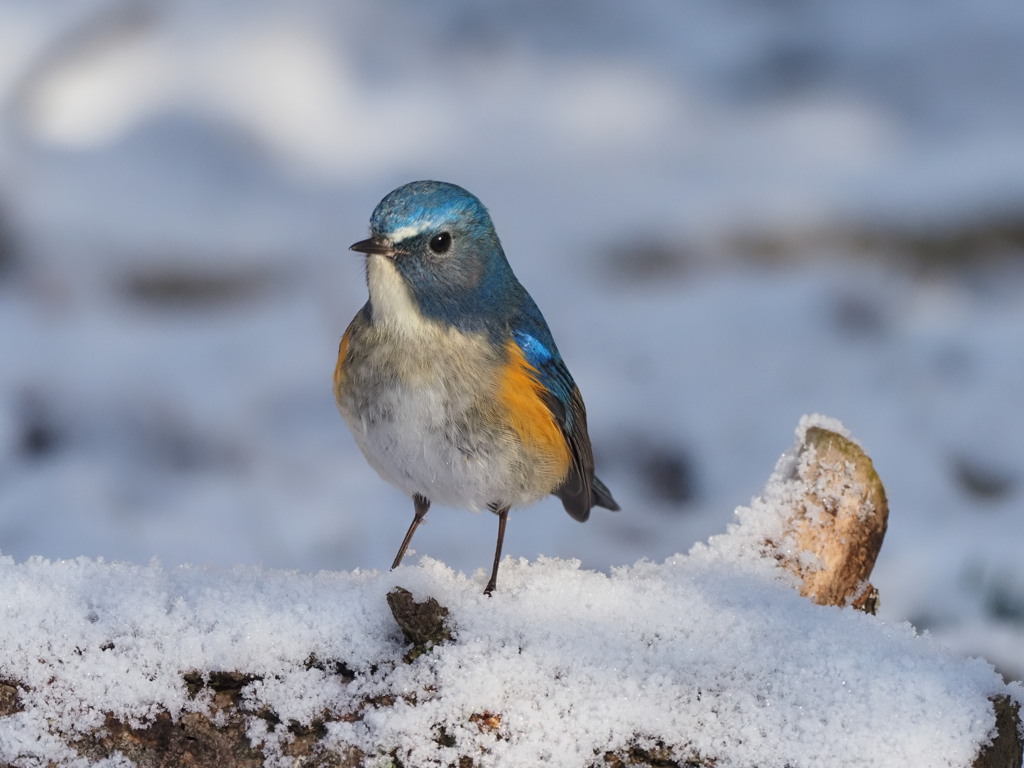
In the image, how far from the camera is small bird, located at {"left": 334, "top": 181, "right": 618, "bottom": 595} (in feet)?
8.56

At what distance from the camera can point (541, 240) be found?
6.30 metres

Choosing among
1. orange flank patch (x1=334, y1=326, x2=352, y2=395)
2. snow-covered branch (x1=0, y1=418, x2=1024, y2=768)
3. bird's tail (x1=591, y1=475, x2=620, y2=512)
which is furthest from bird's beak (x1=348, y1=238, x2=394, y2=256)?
bird's tail (x1=591, y1=475, x2=620, y2=512)

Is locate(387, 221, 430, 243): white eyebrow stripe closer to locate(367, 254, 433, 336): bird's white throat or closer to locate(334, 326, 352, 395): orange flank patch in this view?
locate(367, 254, 433, 336): bird's white throat

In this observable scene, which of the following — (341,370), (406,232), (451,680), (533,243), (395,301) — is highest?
(533,243)

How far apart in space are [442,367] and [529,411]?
10.2 inches

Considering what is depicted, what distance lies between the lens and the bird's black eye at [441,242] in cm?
264

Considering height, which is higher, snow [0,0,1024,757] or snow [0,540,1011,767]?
snow [0,0,1024,757]

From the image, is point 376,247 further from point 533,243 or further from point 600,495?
point 533,243

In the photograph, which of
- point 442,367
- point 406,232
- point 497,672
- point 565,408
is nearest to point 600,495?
point 565,408

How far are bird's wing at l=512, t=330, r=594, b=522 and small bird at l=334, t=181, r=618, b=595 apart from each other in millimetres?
16

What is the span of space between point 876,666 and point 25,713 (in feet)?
5.29

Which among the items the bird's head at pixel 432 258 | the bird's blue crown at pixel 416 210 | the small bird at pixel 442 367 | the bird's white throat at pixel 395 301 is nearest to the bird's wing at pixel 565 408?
the small bird at pixel 442 367

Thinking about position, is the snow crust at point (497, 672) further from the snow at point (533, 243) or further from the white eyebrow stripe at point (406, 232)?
the snow at point (533, 243)

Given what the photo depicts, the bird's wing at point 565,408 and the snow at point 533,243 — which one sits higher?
the snow at point 533,243
